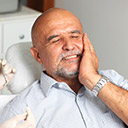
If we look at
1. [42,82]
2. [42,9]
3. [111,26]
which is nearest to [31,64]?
[42,82]

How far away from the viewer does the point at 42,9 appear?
120 inches

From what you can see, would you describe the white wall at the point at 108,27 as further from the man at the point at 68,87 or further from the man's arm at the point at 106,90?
the man's arm at the point at 106,90

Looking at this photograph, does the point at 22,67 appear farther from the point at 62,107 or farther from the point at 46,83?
the point at 62,107

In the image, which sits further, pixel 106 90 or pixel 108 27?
pixel 108 27

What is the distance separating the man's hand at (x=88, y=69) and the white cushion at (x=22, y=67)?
14.2 inches

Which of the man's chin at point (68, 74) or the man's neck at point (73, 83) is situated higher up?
the man's chin at point (68, 74)

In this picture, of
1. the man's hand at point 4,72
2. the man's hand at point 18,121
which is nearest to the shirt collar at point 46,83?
the man's hand at point 4,72

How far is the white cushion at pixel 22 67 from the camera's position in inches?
68.1

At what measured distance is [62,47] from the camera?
5.02 feet

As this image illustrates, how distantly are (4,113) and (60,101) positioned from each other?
28 cm

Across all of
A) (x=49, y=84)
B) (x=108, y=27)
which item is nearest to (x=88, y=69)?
(x=49, y=84)

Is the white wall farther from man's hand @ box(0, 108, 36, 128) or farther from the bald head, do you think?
man's hand @ box(0, 108, 36, 128)

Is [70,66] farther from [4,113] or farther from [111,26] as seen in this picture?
[111,26]

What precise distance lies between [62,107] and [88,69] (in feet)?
0.73
